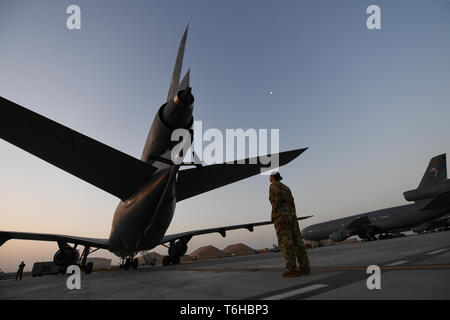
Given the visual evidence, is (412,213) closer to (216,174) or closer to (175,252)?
(175,252)

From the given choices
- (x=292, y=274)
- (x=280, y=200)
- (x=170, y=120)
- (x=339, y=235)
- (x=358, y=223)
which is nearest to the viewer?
Answer: (x=292, y=274)

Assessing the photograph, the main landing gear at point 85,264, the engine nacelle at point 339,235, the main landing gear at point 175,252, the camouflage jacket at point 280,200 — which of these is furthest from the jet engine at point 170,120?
the engine nacelle at point 339,235

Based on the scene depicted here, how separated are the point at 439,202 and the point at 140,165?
1169 inches

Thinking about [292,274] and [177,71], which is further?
[177,71]

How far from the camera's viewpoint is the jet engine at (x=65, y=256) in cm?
1328

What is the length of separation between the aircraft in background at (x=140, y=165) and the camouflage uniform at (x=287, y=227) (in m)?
2.17

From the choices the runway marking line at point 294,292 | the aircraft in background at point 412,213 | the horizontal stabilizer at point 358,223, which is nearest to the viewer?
the runway marking line at point 294,292

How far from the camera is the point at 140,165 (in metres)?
7.54

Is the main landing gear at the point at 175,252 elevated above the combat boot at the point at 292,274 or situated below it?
below

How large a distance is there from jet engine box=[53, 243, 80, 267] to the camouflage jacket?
13.7 metres

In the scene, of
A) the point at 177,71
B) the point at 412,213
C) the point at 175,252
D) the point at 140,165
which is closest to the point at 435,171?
the point at 412,213

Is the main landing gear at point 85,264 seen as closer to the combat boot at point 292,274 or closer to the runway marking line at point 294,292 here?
the combat boot at point 292,274
